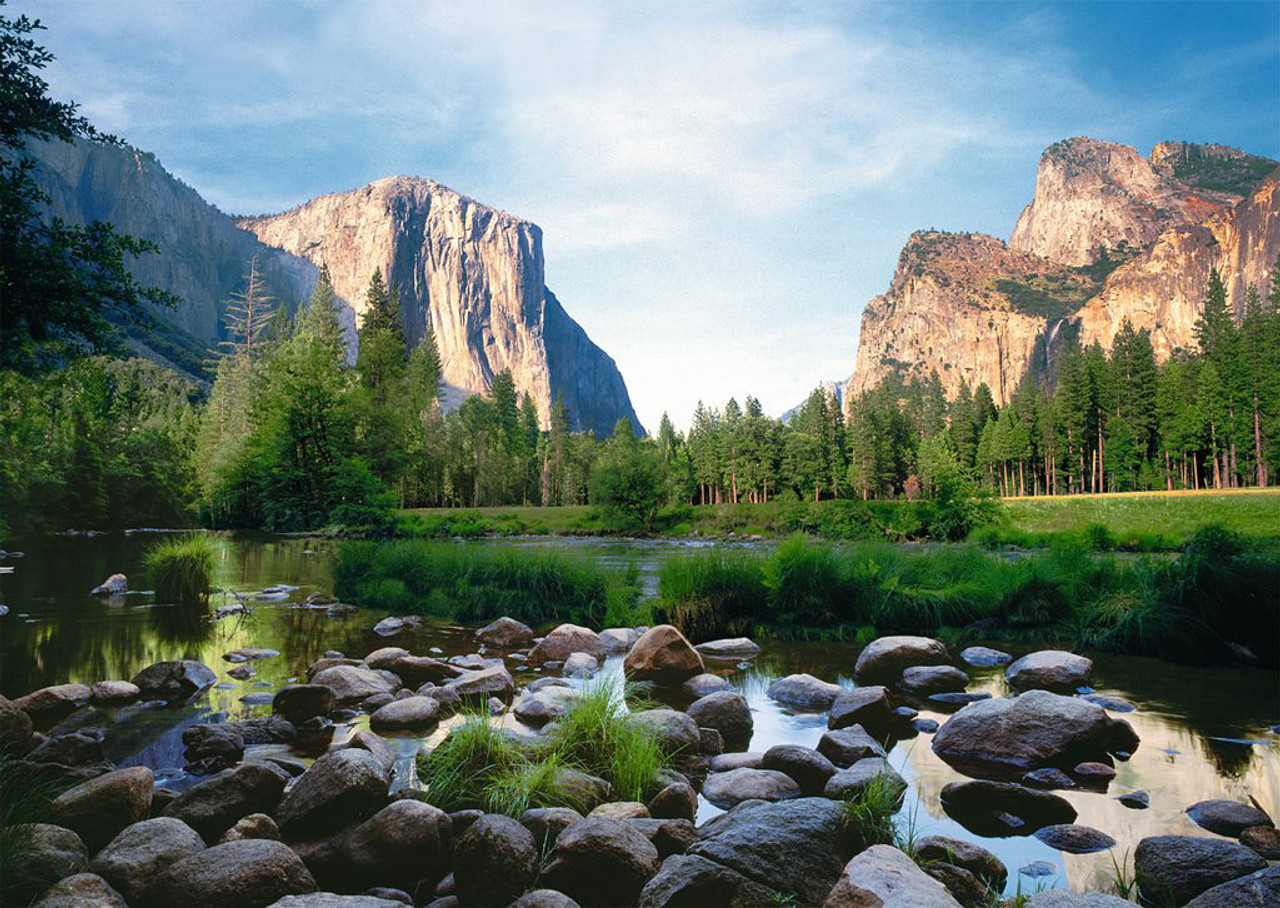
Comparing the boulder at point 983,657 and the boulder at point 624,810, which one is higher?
the boulder at point 624,810

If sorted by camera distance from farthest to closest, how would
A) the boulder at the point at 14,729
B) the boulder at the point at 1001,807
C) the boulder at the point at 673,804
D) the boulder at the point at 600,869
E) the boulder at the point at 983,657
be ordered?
the boulder at the point at 983,657
the boulder at the point at 14,729
the boulder at the point at 673,804
the boulder at the point at 1001,807
the boulder at the point at 600,869

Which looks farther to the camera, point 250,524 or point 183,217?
point 183,217

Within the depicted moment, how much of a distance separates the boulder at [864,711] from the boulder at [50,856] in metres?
5.79

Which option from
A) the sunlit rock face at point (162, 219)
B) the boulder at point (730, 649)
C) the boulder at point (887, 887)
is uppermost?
the sunlit rock face at point (162, 219)

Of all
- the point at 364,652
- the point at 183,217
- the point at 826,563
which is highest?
the point at 183,217

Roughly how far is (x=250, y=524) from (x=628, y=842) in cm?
4904

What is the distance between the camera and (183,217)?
175 feet

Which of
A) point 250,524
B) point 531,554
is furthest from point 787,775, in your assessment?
point 250,524

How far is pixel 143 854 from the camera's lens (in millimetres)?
3762

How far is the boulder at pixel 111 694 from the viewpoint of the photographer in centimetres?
765

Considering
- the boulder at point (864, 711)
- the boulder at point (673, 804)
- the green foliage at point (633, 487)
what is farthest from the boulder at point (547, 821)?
the green foliage at point (633, 487)

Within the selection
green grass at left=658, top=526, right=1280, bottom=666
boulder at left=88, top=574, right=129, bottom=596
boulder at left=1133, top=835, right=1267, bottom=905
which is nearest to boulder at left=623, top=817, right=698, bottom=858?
boulder at left=1133, top=835, right=1267, bottom=905

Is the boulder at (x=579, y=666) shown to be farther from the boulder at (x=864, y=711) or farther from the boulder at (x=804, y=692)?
the boulder at (x=864, y=711)

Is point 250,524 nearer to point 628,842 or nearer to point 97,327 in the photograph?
point 97,327
